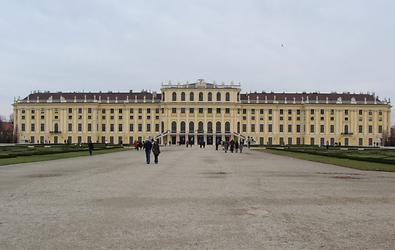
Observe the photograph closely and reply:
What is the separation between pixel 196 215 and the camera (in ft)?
29.2

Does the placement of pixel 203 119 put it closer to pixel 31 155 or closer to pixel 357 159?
pixel 31 155

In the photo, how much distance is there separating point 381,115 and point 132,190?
341 feet

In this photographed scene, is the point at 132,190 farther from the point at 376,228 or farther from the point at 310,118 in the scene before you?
the point at 310,118

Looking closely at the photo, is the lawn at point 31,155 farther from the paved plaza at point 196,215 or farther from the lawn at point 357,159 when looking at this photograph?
the lawn at point 357,159

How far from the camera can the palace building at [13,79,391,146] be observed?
106 metres

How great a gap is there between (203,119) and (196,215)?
97044 mm

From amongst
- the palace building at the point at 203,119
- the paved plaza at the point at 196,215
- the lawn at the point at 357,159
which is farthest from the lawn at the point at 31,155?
the palace building at the point at 203,119

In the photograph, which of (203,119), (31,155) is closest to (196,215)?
(31,155)

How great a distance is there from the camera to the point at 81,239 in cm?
692

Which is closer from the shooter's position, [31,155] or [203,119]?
[31,155]

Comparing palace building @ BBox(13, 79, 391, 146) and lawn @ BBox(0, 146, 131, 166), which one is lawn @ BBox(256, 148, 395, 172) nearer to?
lawn @ BBox(0, 146, 131, 166)

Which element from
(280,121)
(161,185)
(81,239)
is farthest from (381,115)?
(81,239)

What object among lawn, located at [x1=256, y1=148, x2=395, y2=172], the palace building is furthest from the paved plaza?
the palace building

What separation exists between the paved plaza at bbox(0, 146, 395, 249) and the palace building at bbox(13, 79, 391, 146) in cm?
9135
